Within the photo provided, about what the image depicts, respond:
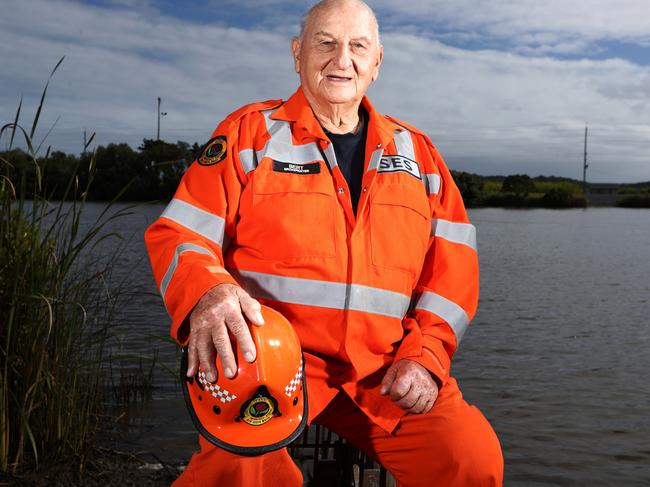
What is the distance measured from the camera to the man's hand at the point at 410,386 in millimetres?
2234

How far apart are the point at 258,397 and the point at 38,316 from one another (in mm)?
1745

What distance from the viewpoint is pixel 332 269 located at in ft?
7.42

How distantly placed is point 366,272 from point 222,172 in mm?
572

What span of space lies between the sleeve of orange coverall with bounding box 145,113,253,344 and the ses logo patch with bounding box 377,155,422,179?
0.51m

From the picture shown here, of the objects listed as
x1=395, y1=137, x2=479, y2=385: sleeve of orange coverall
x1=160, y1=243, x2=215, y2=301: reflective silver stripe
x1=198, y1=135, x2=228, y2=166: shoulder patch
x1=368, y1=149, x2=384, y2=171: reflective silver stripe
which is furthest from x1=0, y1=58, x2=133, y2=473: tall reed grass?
x1=395, y1=137, x2=479, y2=385: sleeve of orange coverall

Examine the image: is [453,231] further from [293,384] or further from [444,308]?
[293,384]

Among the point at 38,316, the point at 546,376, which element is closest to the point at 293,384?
the point at 38,316

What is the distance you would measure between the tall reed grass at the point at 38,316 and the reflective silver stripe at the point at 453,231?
4.69 feet

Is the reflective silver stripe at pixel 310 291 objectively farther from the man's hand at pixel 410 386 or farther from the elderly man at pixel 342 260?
the man's hand at pixel 410 386

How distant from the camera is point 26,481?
3.38 metres

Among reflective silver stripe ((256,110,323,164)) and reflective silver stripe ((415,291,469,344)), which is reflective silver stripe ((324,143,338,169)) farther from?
reflective silver stripe ((415,291,469,344))

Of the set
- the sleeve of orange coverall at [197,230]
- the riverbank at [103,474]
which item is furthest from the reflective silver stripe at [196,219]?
the riverbank at [103,474]

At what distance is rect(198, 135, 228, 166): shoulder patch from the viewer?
2316 millimetres

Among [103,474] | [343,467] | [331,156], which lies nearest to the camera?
[331,156]
